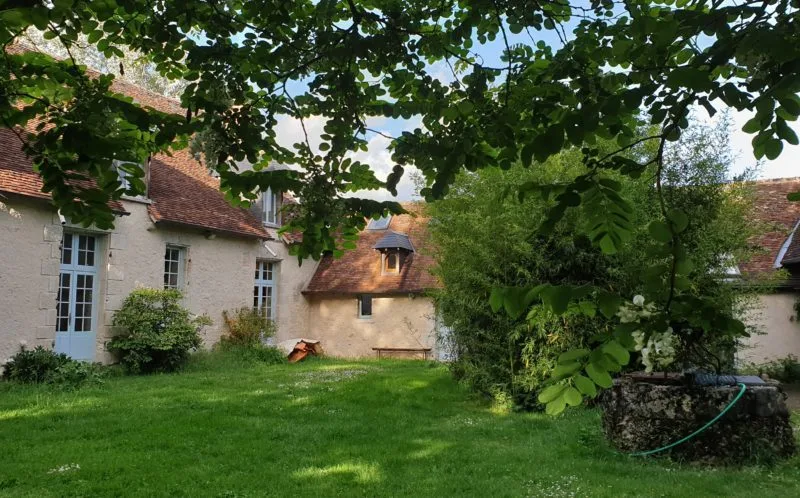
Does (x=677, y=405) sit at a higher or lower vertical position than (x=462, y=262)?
lower

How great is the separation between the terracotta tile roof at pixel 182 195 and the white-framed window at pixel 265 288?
151cm

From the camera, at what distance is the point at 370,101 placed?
3209mm

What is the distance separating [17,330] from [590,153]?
11.6 m

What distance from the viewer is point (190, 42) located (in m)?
2.96

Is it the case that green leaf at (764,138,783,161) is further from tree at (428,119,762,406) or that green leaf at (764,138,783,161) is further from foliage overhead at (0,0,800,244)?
tree at (428,119,762,406)

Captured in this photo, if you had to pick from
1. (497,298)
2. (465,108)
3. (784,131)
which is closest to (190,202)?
(465,108)

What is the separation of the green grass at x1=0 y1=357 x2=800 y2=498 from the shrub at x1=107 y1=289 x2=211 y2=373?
9.27 feet

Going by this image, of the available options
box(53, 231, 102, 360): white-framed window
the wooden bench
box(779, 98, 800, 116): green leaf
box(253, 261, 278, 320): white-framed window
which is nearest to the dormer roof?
the wooden bench

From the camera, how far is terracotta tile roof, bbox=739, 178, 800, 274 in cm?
1490

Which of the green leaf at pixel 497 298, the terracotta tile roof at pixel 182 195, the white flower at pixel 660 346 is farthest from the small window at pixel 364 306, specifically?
the green leaf at pixel 497 298

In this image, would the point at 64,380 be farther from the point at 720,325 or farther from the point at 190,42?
the point at 720,325

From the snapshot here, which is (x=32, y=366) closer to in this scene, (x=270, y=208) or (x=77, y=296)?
(x=77, y=296)

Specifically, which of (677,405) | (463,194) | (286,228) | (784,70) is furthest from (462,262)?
(784,70)

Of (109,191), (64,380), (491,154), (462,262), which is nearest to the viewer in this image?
(109,191)
